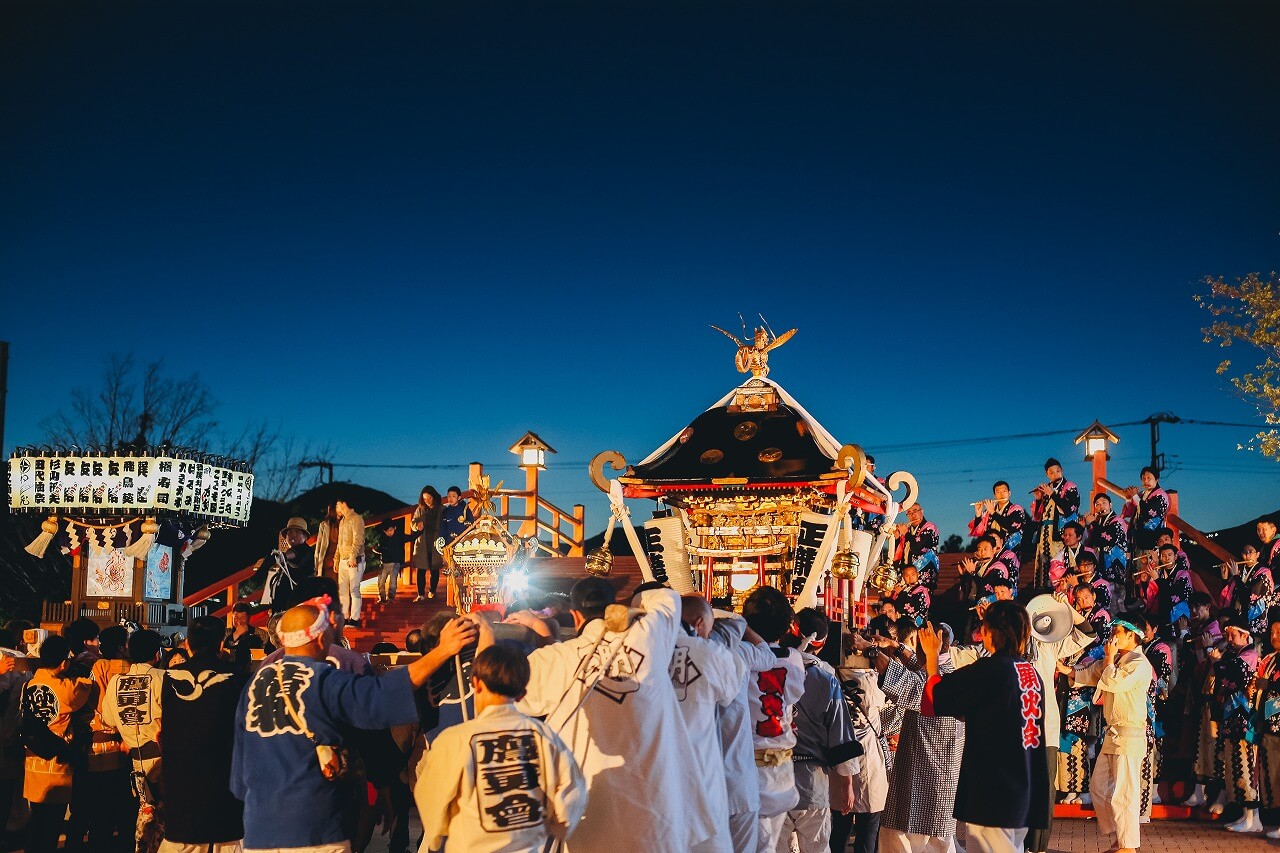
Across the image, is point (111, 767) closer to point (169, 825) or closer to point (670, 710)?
point (169, 825)

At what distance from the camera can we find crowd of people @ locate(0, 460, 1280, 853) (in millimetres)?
4758

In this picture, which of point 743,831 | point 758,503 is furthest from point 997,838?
point 758,503

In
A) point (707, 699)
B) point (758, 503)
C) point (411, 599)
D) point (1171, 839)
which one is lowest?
point (1171, 839)

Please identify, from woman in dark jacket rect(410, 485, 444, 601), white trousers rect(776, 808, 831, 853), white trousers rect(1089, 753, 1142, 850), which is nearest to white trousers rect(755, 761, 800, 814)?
white trousers rect(776, 808, 831, 853)

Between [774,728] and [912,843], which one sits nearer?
[774,728]

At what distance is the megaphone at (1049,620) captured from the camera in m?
7.46

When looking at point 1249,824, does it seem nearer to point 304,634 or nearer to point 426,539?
point 304,634

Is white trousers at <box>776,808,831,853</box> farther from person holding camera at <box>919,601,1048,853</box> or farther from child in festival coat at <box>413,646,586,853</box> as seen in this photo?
child in festival coat at <box>413,646,586,853</box>

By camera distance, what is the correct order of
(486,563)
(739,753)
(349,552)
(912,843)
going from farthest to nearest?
(349,552)
(486,563)
(912,843)
(739,753)

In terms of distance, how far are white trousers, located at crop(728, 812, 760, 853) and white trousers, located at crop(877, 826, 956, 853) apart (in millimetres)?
2054

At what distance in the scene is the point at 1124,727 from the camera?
29.0ft

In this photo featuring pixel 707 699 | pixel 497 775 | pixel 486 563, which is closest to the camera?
pixel 497 775

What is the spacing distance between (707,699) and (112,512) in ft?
44.4

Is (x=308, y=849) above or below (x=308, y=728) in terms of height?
below
